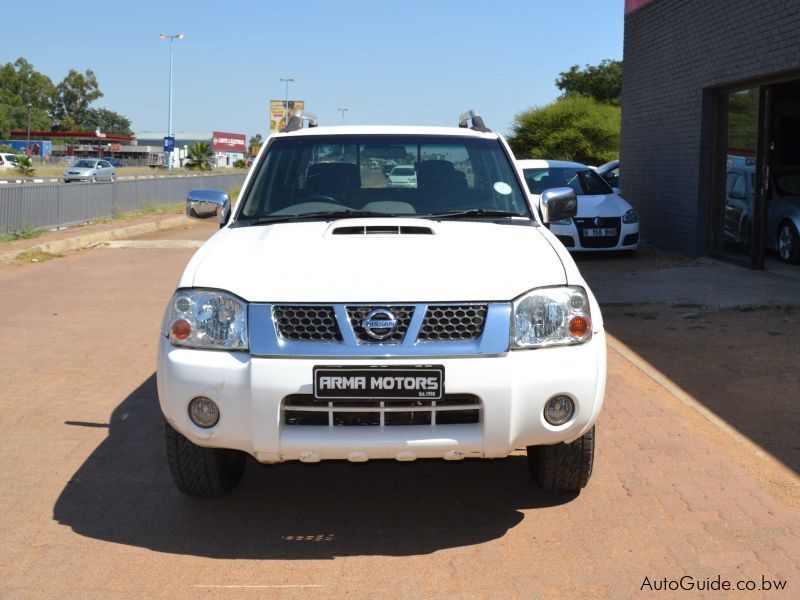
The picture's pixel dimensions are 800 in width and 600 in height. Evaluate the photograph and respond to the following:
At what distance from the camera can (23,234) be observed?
18.3m

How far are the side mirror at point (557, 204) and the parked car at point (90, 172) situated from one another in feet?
142

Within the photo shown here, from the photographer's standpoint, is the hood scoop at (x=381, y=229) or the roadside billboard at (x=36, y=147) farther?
the roadside billboard at (x=36, y=147)

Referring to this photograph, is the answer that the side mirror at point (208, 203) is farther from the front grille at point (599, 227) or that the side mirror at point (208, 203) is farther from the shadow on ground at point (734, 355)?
the front grille at point (599, 227)

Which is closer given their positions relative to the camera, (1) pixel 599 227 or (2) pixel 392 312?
(2) pixel 392 312

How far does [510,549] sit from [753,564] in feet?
3.11

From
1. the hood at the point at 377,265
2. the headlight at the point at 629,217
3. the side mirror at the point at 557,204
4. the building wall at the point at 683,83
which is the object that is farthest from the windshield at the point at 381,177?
the headlight at the point at 629,217

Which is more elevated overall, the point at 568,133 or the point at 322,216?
the point at 568,133

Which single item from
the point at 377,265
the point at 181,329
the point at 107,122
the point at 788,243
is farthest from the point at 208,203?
the point at 107,122

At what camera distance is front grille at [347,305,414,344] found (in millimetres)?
3877

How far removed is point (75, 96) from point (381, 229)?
494 feet

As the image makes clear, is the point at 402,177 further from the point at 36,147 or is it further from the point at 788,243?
the point at 36,147

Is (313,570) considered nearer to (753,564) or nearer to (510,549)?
(510,549)

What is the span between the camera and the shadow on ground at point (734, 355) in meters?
6.09

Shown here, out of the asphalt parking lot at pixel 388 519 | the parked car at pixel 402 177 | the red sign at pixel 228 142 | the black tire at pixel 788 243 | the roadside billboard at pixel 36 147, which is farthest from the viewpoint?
the red sign at pixel 228 142
